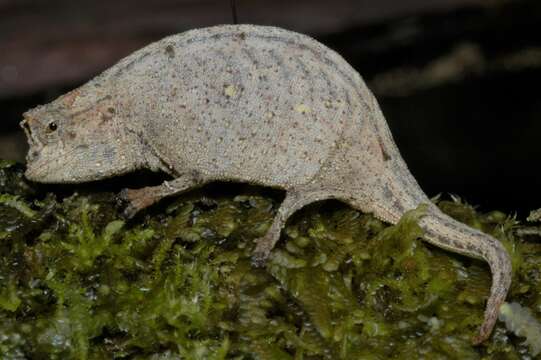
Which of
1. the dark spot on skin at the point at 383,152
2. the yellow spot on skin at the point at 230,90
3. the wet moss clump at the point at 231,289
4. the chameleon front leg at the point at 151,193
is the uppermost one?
the yellow spot on skin at the point at 230,90

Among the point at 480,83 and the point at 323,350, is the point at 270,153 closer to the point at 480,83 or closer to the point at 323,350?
the point at 323,350

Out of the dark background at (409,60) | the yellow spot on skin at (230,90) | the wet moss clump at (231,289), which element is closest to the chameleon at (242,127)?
the yellow spot on skin at (230,90)

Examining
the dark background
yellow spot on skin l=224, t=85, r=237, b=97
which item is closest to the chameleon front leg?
yellow spot on skin l=224, t=85, r=237, b=97

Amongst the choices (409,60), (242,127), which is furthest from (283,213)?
(409,60)

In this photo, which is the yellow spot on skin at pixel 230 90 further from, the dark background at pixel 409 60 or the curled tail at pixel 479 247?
the dark background at pixel 409 60

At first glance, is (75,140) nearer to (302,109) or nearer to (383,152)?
(302,109)

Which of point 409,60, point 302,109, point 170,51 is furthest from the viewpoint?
point 409,60

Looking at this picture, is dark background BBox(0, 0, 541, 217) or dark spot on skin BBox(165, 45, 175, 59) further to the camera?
dark background BBox(0, 0, 541, 217)

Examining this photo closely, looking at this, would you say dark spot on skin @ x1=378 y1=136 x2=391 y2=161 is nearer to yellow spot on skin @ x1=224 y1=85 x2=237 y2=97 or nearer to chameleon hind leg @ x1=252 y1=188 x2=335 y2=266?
chameleon hind leg @ x1=252 y1=188 x2=335 y2=266
